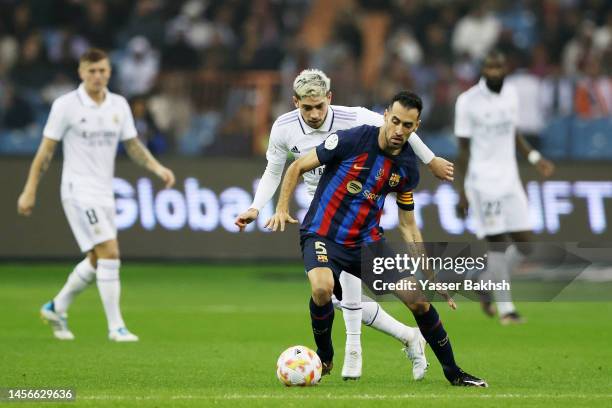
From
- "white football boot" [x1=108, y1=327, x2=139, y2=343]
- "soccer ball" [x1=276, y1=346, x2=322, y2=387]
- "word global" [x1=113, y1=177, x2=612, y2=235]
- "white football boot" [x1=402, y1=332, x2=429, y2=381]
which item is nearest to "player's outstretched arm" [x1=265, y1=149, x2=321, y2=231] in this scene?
"soccer ball" [x1=276, y1=346, x2=322, y2=387]

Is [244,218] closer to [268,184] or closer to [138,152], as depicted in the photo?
[268,184]

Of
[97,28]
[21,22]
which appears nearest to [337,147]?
[97,28]

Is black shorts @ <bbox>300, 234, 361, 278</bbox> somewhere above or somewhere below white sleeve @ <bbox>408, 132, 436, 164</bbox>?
below

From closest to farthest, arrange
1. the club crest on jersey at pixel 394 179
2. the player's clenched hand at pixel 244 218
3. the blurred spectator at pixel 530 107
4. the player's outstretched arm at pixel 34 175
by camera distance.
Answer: the player's clenched hand at pixel 244 218
the club crest on jersey at pixel 394 179
the player's outstretched arm at pixel 34 175
the blurred spectator at pixel 530 107

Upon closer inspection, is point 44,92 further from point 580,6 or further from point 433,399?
point 433,399

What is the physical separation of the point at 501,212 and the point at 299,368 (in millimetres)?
5843

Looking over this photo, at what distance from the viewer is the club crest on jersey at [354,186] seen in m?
8.28

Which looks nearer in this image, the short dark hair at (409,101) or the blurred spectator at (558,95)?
the short dark hair at (409,101)

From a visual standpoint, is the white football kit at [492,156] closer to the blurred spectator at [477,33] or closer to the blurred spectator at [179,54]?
the blurred spectator at [477,33]

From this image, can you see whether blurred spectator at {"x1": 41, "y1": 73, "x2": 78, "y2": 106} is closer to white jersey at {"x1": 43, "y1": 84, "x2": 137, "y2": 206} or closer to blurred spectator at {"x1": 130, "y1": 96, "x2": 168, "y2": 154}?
blurred spectator at {"x1": 130, "y1": 96, "x2": 168, "y2": 154}

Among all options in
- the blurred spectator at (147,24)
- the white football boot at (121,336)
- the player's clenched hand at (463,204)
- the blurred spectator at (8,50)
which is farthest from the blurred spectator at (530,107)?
the white football boot at (121,336)

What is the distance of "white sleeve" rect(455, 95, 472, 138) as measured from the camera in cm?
1330

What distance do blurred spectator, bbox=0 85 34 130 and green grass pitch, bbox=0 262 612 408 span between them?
244 cm

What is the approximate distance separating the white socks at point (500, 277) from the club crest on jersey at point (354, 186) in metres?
4.74
